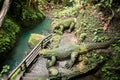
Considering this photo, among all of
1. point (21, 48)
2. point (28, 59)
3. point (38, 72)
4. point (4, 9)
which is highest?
point (4, 9)

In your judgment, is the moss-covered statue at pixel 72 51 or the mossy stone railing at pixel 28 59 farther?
the mossy stone railing at pixel 28 59

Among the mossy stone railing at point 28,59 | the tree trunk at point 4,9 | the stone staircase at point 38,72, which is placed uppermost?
the tree trunk at point 4,9

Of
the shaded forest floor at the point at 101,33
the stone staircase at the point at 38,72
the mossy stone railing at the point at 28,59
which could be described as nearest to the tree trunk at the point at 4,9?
the mossy stone railing at the point at 28,59

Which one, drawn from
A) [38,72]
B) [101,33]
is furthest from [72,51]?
[38,72]

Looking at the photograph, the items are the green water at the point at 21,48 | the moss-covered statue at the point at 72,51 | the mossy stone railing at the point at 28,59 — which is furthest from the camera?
the green water at the point at 21,48

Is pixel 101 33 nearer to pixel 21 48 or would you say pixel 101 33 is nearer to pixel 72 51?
pixel 72 51

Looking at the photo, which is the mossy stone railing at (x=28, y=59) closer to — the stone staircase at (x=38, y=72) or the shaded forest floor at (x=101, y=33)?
the stone staircase at (x=38, y=72)

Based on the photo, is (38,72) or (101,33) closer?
(101,33)

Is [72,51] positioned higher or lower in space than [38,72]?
higher

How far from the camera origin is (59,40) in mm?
12031

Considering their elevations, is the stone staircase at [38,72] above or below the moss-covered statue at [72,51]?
below

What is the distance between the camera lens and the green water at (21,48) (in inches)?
Result: 538

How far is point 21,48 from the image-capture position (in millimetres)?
15617

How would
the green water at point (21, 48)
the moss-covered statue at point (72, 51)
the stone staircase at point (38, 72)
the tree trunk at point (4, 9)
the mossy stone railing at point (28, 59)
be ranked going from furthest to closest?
the green water at point (21, 48) < the tree trunk at point (4, 9) < the mossy stone railing at point (28, 59) < the stone staircase at point (38, 72) < the moss-covered statue at point (72, 51)
